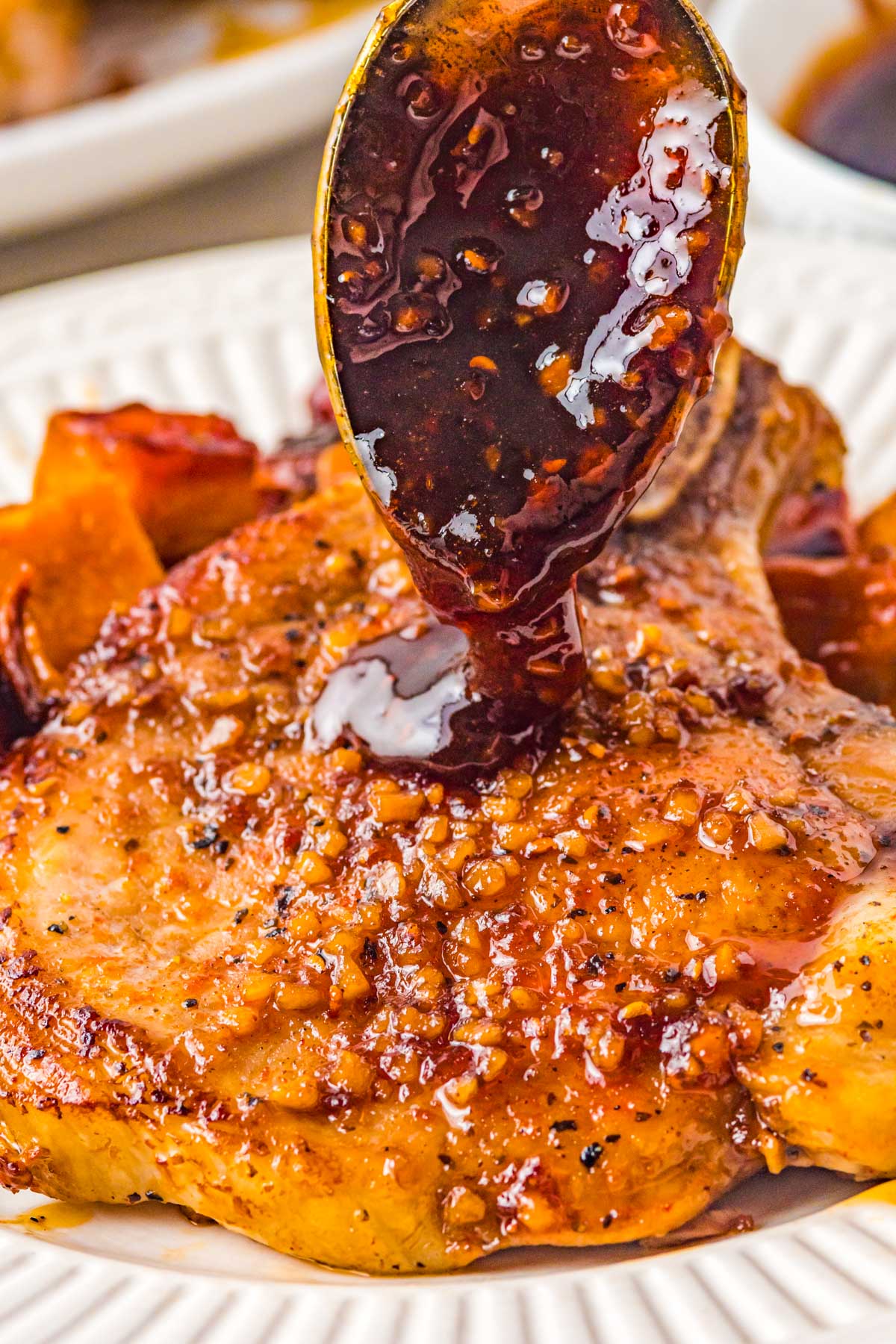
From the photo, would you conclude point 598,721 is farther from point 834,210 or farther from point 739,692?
point 834,210

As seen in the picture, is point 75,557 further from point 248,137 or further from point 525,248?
point 248,137

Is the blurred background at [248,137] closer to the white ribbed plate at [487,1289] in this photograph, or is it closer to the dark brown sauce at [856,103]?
the dark brown sauce at [856,103]

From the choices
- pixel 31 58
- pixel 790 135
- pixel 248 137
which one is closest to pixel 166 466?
pixel 248 137

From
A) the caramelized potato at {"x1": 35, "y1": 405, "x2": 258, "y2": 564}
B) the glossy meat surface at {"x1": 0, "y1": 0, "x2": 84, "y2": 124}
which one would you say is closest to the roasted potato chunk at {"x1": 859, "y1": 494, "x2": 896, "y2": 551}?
the caramelized potato at {"x1": 35, "y1": 405, "x2": 258, "y2": 564}

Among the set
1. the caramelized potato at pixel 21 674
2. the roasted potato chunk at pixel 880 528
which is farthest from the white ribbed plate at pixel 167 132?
the roasted potato chunk at pixel 880 528

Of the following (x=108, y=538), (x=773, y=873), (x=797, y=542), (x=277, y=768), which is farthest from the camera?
(x=797, y=542)

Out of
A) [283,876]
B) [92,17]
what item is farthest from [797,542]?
[92,17]
